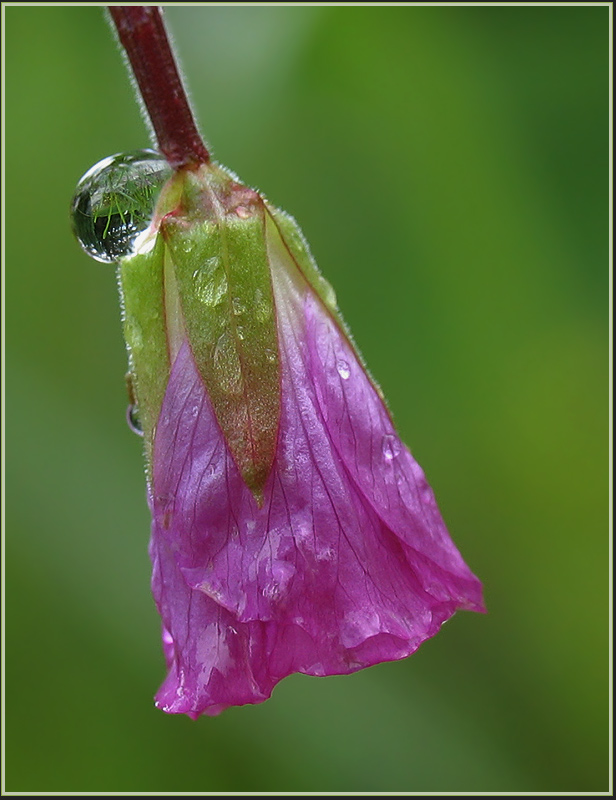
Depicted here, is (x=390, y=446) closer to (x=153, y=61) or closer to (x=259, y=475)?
(x=259, y=475)

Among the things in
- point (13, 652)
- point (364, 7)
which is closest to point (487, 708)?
point (13, 652)

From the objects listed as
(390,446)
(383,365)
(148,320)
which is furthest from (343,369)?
(383,365)

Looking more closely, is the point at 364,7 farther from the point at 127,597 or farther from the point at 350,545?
the point at 350,545

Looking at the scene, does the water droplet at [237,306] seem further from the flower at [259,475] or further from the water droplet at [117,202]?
the water droplet at [117,202]

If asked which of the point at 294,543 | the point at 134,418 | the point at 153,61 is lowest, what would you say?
the point at 294,543

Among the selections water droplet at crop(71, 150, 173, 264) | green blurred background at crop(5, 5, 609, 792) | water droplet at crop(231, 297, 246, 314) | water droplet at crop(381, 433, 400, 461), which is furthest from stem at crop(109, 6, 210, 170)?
green blurred background at crop(5, 5, 609, 792)

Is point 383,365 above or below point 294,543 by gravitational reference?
above

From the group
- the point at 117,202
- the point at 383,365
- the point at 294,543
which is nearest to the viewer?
the point at 294,543

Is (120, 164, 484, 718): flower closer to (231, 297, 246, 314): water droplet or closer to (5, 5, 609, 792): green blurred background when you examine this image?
(231, 297, 246, 314): water droplet
